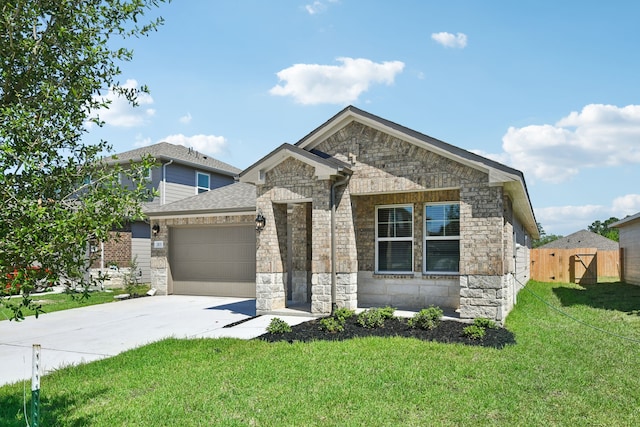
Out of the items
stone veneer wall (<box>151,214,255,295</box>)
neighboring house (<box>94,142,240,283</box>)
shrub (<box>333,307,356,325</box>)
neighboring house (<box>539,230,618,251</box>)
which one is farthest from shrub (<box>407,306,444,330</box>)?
neighboring house (<box>539,230,618,251</box>)

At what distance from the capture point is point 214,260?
1587 cm

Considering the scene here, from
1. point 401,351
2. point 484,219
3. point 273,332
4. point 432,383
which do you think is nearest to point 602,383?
point 432,383

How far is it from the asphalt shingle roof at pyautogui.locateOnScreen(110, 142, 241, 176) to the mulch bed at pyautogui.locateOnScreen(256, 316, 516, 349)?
13.2 meters

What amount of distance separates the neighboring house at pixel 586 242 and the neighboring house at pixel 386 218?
32365 millimetres

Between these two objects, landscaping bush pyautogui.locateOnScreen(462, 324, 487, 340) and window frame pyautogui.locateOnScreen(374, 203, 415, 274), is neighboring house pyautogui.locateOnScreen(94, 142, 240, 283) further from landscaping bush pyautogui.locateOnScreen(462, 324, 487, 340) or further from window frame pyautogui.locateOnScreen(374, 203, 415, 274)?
landscaping bush pyautogui.locateOnScreen(462, 324, 487, 340)

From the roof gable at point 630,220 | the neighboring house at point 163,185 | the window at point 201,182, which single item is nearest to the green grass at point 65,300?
the neighboring house at point 163,185

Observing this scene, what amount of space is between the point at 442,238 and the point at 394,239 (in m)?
1.20

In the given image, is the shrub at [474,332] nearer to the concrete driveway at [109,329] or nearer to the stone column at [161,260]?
the concrete driveway at [109,329]

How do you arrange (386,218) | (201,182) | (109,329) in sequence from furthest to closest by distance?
(201,182), (386,218), (109,329)

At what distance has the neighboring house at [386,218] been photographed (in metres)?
9.62

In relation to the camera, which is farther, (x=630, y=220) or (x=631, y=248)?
(x=631, y=248)

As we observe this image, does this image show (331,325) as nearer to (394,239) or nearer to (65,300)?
(394,239)

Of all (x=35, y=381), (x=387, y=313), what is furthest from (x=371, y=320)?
(x=35, y=381)

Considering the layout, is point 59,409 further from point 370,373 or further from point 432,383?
point 432,383
